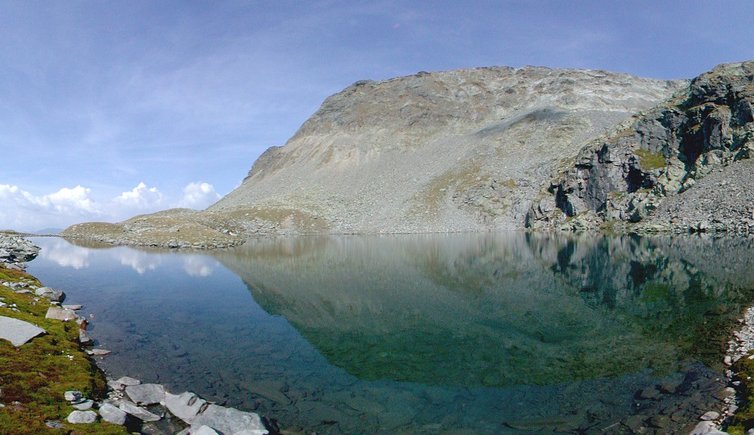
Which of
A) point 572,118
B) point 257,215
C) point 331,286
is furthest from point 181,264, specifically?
point 572,118

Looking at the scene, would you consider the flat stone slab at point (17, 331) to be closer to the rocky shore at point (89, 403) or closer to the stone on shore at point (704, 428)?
the rocky shore at point (89, 403)

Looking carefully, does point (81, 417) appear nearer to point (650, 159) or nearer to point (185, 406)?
point (185, 406)

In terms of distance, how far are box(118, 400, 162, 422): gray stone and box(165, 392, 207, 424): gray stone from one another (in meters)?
0.56

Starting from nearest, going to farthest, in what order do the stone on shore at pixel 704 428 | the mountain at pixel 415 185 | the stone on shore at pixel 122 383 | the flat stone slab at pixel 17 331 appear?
the stone on shore at pixel 704 428 → the stone on shore at pixel 122 383 → the flat stone slab at pixel 17 331 → the mountain at pixel 415 185

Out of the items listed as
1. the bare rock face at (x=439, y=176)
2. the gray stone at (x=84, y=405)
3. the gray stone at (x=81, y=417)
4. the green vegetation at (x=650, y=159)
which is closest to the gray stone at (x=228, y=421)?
the gray stone at (x=81, y=417)

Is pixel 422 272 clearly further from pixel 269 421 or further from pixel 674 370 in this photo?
pixel 269 421

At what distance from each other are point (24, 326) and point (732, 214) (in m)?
114

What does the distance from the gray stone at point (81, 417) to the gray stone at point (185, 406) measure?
8.88 ft

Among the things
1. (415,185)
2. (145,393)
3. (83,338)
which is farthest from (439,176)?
(145,393)

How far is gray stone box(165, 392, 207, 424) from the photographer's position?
14.1 metres

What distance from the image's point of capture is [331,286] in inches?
1661

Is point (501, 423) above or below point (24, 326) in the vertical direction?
below

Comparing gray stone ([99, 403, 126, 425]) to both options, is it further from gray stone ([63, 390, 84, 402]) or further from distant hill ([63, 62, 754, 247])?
distant hill ([63, 62, 754, 247])

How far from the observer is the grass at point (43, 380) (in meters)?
11.2
